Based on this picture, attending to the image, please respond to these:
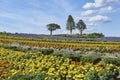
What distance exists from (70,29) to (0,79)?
5532 centimetres

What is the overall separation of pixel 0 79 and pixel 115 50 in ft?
48.3

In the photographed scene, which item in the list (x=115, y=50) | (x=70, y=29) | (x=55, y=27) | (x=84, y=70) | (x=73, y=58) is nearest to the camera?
(x=84, y=70)

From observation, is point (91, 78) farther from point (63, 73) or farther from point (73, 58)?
point (73, 58)

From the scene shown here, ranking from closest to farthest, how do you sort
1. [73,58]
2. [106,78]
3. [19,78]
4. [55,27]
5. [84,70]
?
[19,78]
[106,78]
[84,70]
[73,58]
[55,27]

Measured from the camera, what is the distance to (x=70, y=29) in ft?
219

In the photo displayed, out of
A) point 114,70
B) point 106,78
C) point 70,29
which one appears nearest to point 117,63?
point 114,70

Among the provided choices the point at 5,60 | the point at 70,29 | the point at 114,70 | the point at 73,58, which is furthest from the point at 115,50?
the point at 70,29

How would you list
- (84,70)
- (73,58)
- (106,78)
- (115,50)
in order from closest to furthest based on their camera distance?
(106,78) < (84,70) < (73,58) < (115,50)

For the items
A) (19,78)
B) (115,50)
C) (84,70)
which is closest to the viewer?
(19,78)

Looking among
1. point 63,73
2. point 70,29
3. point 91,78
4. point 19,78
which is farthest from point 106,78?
point 70,29

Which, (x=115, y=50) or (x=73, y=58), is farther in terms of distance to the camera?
(x=115, y=50)

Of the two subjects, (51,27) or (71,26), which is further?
(71,26)

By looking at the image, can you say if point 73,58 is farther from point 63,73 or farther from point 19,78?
point 19,78

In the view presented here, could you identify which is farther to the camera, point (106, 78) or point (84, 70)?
point (84, 70)
